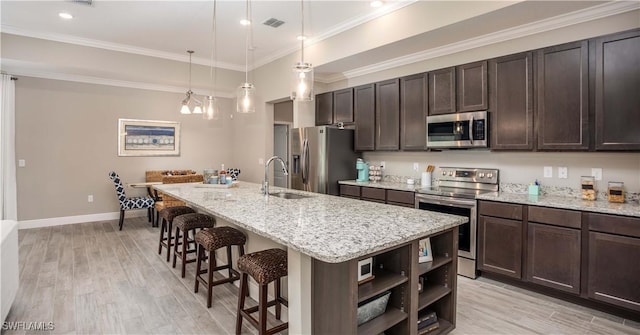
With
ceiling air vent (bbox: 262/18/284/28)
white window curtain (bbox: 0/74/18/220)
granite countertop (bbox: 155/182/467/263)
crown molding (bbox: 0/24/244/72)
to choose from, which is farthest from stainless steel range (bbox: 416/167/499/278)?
white window curtain (bbox: 0/74/18/220)

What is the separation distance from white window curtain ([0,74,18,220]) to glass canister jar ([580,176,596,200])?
768 cm

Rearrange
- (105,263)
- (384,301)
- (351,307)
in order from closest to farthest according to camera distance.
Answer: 1. (351,307)
2. (384,301)
3. (105,263)

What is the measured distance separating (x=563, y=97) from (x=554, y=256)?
145cm

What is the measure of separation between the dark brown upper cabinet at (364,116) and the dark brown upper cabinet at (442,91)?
0.92 metres

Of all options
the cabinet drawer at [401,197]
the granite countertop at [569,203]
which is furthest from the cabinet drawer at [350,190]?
the granite countertop at [569,203]

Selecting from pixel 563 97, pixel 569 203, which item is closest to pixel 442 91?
pixel 563 97

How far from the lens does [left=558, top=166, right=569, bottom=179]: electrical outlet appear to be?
126 inches

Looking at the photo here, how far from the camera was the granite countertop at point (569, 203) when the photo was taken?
2.51 m

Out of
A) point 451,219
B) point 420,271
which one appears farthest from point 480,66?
point 420,271

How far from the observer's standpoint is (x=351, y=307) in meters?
1.56

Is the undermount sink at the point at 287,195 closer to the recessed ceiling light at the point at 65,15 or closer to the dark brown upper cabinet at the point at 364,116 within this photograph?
the dark brown upper cabinet at the point at 364,116

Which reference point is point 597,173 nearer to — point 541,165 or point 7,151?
point 541,165

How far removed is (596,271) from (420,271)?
1.75 meters

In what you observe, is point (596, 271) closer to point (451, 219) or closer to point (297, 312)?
point (451, 219)
